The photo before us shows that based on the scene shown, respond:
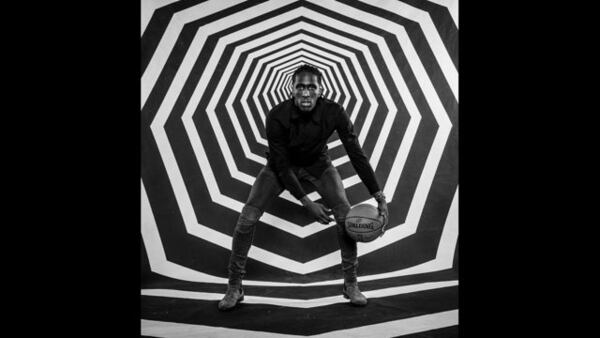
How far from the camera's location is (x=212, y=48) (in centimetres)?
375

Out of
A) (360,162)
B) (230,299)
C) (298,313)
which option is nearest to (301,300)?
(298,313)

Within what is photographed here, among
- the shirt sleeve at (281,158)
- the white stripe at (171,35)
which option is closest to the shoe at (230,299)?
A: the shirt sleeve at (281,158)

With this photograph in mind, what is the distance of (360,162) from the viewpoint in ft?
9.46

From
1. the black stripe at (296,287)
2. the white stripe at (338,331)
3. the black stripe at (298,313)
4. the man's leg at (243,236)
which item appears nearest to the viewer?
the white stripe at (338,331)

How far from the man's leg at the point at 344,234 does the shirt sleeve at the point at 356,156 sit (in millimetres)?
209

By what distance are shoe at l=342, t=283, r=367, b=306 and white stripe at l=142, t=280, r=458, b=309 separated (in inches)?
4.0

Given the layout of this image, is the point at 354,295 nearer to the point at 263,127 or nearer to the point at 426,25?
the point at 263,127

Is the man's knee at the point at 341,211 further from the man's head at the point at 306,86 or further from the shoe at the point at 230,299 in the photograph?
the shoe at the point at 230,299

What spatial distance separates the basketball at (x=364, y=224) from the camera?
271 centimetres

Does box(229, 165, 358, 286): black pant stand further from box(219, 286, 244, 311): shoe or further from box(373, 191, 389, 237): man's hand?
box(373, 191, 389, 237): man's hand

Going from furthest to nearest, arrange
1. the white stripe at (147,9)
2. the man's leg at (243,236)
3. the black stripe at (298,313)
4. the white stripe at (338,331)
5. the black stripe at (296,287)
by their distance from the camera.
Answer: the white stripe at (147,9), the black stripe at (296,287), the man's leg at (243,236), the black stripe at (298,313), the white stripe at (338,331)

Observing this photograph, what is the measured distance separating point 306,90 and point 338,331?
5.52 feet

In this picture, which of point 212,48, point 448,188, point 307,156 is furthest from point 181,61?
point 448,188
